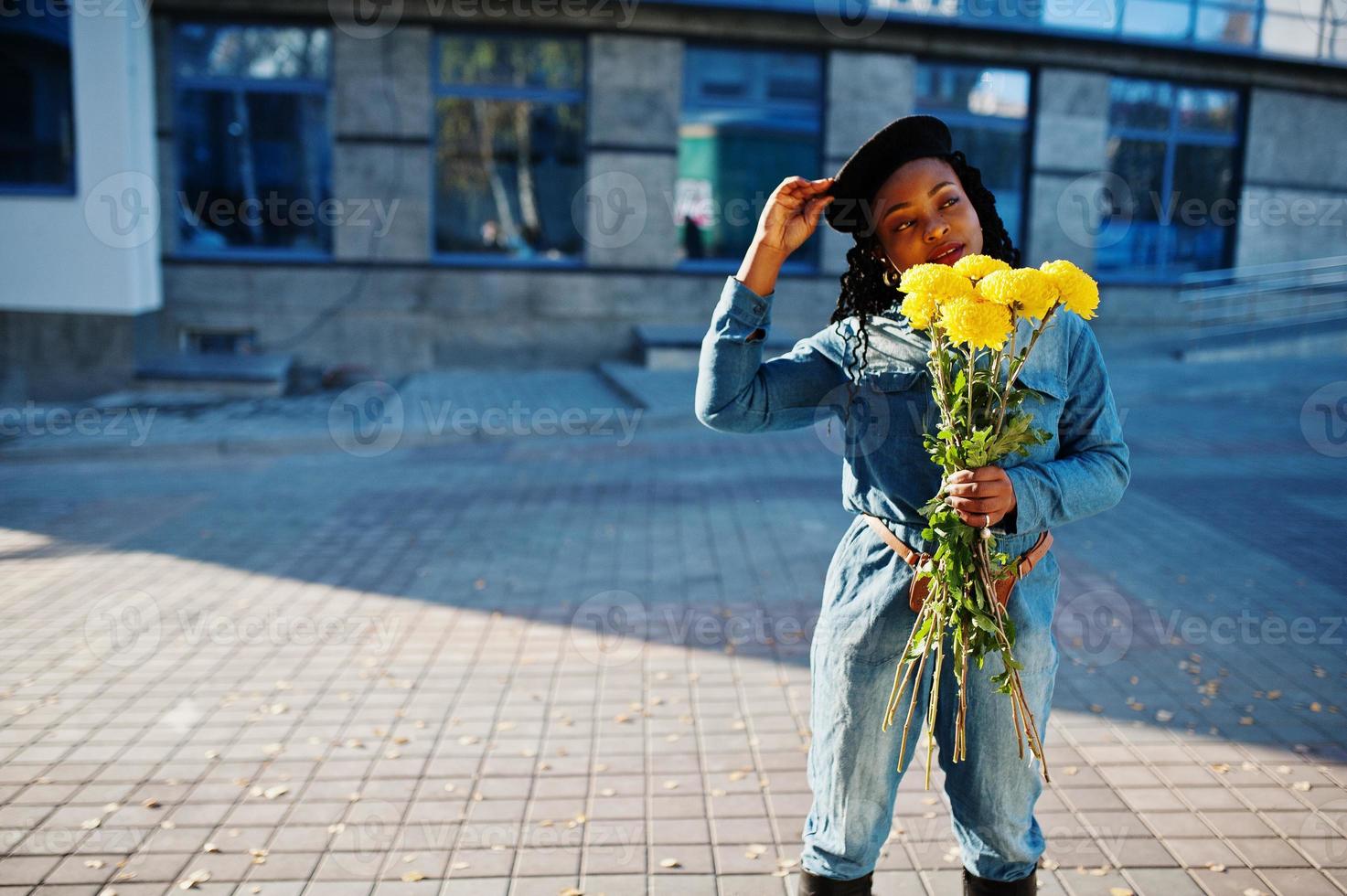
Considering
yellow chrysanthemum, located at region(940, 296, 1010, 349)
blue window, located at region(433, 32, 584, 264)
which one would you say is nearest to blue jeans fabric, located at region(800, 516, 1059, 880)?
yellow chrysanthemum, located at region(940, 296, 1010, 349)

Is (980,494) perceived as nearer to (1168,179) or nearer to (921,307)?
(921,307)

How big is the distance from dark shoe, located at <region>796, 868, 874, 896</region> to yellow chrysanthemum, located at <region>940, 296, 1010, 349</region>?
1.28 m

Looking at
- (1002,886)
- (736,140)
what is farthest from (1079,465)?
(736,140)

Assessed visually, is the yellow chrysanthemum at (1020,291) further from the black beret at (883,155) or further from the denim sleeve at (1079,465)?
the black beret at (883,155)

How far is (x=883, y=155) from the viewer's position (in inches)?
95.8

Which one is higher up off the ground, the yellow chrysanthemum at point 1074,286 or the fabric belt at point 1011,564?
the yellow chrysanthemum at point 1074,286

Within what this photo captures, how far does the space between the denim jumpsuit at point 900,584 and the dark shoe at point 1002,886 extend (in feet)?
0.05

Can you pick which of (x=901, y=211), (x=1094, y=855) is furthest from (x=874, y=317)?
(x=1094, y=855)

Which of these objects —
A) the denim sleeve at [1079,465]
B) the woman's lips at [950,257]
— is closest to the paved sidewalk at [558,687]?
the denim sleeve at [1079,465]

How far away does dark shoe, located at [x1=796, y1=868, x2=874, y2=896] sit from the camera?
2.51 metres

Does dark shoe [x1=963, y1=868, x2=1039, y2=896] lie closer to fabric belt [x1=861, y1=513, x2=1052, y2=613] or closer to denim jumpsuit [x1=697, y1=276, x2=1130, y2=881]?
denim jumpsuit [x1=697, y1=276, x2=1130, y2=881]

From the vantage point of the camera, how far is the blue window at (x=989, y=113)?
49.9 feet

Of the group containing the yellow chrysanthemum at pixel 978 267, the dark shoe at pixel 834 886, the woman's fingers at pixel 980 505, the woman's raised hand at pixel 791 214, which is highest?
the woman's raised hand at pixel 791 214

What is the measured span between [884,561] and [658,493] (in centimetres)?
631
